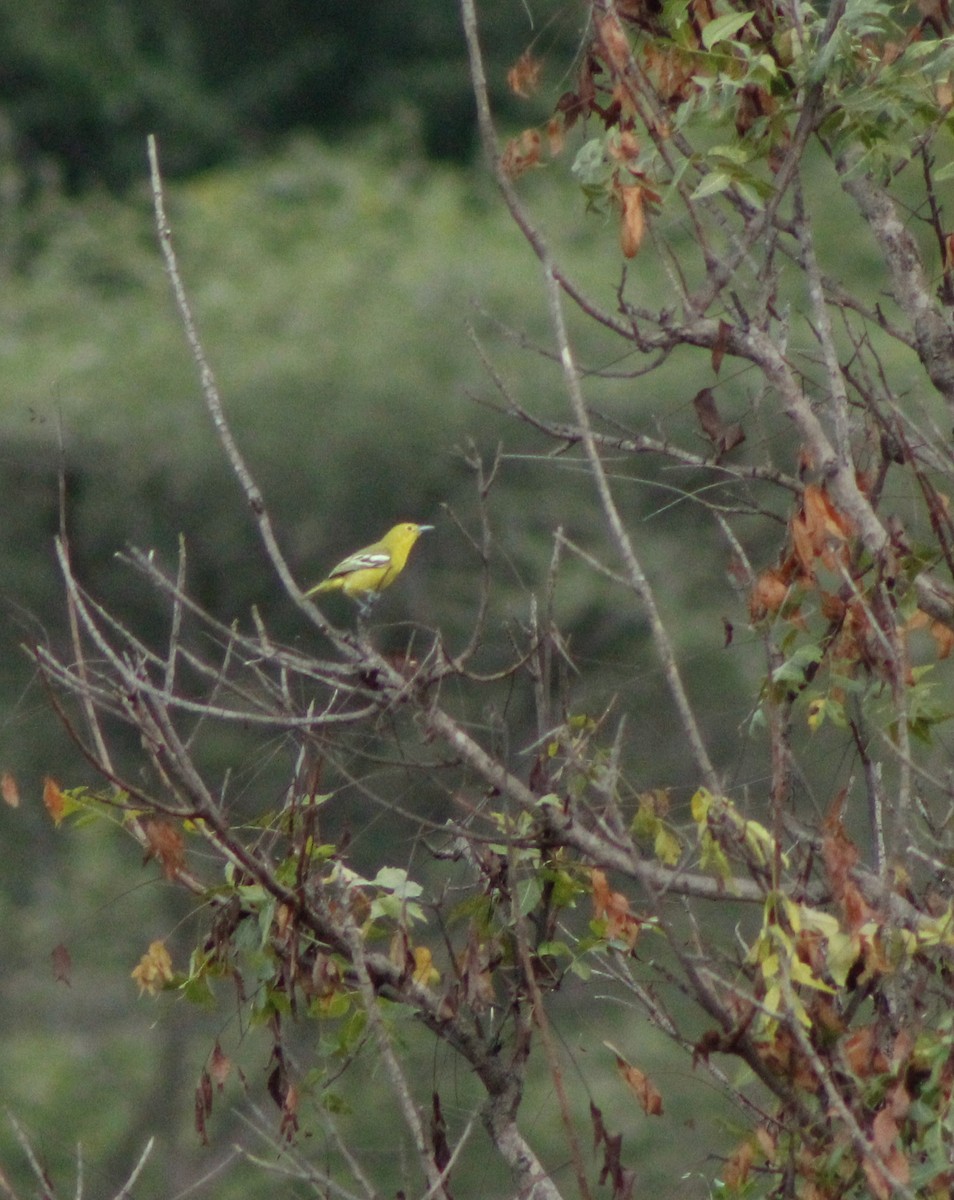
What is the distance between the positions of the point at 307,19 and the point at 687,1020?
1517 cm

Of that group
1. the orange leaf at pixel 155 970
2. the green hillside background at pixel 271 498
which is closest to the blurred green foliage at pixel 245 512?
the green hillside background at pixel 271 498

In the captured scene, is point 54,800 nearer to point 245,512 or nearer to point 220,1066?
point 220,1066

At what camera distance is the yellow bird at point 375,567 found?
660 centimetres

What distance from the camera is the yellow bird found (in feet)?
21.7

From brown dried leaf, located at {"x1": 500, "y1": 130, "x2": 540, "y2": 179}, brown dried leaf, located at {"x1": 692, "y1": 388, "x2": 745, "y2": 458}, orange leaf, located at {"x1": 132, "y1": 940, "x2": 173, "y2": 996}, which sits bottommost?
orange leaf, located at {"x1": 132, "y1": 940, "x2": 173, "y2": 996}

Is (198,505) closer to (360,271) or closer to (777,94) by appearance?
(360,271)

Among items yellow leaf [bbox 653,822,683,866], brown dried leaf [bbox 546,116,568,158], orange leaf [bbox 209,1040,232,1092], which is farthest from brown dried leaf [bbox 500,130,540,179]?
orange leaf [bbox 209,1040,232,1092]

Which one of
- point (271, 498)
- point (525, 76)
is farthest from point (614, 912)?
point (271, 498)

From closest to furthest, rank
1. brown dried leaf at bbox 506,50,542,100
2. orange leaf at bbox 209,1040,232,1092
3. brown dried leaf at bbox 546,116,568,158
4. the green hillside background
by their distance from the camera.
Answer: orange leaf at bbox 209,1040,232,1092
brown dried leaf at bbox 546,116,568,158
brown dried leaf at bbox 506,50,542,100
the green hillside background

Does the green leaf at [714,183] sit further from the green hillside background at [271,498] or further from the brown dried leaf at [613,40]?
the green hillside background at [271,498]

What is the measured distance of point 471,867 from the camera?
313 cm

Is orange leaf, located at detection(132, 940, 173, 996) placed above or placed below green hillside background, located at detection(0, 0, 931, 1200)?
above

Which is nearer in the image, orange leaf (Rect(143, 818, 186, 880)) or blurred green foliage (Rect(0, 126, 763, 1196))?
orange leaf (Rect(143, 818, 186, 880))

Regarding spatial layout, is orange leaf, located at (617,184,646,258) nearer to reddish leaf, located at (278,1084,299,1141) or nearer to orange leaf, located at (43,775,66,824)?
orange leaf, located at (43,775,66,824)
